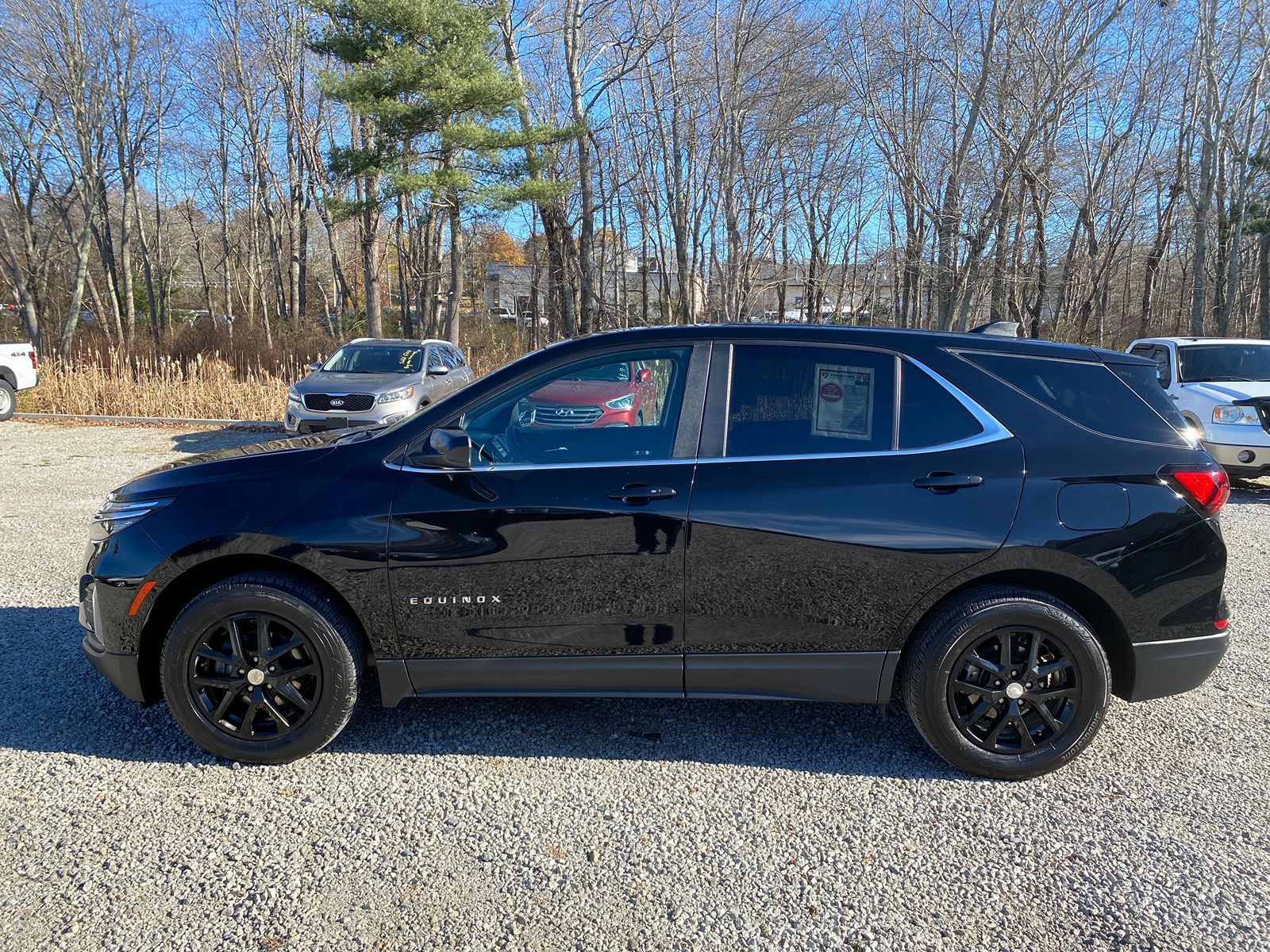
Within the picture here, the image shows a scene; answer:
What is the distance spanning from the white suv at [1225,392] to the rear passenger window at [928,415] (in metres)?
6.88

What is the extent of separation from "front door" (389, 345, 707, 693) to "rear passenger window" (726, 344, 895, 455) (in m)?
0.21

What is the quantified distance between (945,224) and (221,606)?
20756mm

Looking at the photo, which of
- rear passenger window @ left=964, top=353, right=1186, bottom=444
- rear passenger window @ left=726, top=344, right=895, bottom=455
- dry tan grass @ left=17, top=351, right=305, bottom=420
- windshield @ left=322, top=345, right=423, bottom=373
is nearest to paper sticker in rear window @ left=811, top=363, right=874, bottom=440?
rear passenger window @ left=726, top=344, right=895, bottom=455

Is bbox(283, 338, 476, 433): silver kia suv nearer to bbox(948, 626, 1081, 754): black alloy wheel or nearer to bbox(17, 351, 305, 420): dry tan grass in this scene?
bbox(17, 351, 305, 420): dry tan grass

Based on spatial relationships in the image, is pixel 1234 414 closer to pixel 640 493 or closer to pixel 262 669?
pixel 640 493

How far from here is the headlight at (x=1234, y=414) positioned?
891cm

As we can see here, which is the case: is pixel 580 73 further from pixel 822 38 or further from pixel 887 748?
pixel 887 748

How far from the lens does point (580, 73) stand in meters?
21.5

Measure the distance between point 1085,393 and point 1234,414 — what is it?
7687 mm

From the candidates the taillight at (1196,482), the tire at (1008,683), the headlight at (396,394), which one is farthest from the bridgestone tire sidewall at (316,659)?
the headlight at (396,394)

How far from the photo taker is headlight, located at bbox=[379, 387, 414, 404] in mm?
10797

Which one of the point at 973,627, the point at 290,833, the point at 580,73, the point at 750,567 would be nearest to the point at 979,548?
the point at 973,627

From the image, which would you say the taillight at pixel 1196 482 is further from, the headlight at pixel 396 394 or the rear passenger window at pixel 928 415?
the headlight at pixel 396 394

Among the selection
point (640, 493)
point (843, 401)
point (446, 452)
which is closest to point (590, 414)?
point (640, 493)
